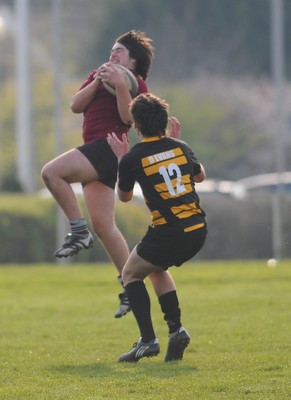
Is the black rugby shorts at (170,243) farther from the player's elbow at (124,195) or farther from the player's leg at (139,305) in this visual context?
the player's elbow at (124,195)

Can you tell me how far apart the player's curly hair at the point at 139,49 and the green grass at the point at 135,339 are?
2.10 m

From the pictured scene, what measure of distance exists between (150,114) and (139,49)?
125 centimetres

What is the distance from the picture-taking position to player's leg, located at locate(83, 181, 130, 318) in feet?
30.1

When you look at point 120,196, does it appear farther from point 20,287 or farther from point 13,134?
point 13,134

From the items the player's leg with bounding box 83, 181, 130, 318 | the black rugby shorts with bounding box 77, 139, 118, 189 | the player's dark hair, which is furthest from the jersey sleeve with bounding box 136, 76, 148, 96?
the player's dark hair

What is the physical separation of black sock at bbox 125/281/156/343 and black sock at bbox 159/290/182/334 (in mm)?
115

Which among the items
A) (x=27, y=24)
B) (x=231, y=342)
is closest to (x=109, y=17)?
(x=27, y=24)

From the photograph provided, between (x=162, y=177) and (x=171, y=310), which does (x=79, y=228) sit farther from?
(x=162, y=177)

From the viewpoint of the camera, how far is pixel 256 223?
27.5 meters

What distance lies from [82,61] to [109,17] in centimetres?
254

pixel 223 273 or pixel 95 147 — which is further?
pixel 223 273

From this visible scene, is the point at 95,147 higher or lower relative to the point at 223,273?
higher

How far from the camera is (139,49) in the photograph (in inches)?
362

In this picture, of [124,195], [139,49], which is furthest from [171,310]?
[139,49]
